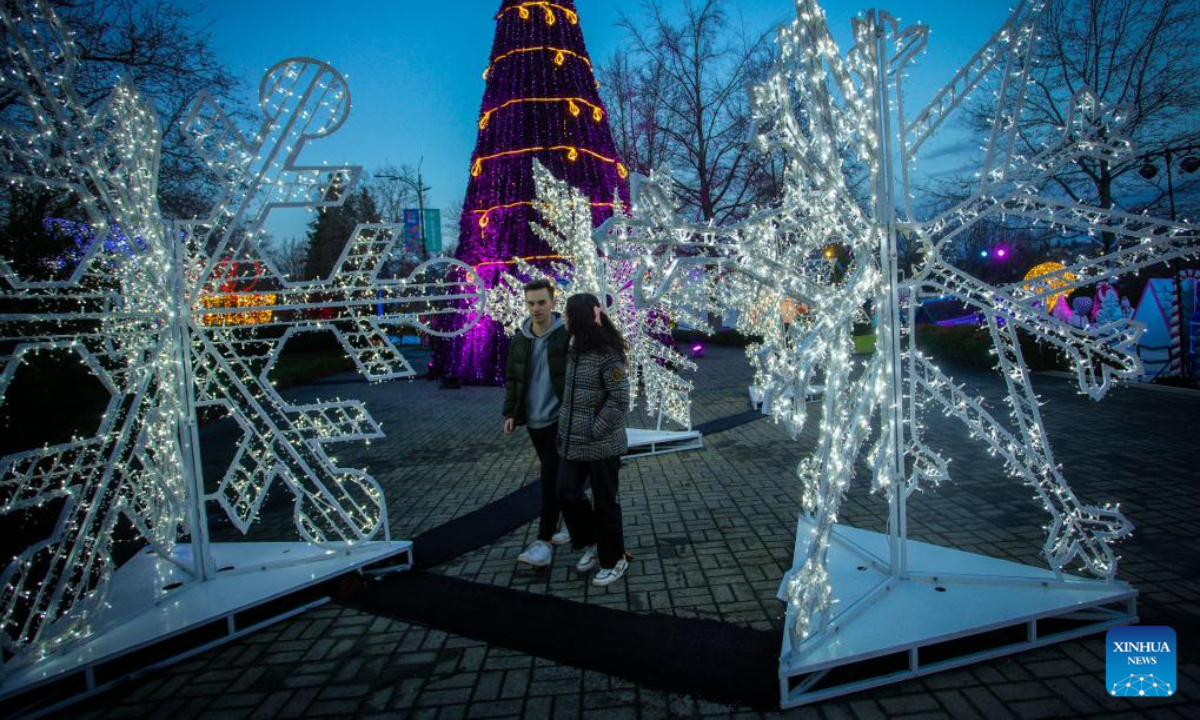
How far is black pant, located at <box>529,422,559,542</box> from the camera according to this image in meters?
4.04

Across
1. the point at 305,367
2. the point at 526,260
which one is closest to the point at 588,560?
the point at 526,260

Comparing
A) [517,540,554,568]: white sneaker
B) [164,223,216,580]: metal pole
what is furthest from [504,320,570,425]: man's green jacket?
[164,223,216,580]: metal pole

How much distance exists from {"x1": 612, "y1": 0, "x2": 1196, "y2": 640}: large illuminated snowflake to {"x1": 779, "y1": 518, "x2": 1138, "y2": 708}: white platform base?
0.41 ft

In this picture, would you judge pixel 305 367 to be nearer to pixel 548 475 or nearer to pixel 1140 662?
pixel 548 475

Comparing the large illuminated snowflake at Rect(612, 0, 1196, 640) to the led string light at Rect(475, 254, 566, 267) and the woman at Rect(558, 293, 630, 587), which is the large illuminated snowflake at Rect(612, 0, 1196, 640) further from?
the led string light at Rect(475, 254, 566, 267)

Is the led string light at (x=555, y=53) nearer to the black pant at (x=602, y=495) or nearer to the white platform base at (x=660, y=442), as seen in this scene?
the white platform base at (x=660, y=442)

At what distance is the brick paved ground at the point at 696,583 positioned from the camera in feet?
8.34

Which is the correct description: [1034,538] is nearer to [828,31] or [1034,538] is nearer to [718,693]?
[718,693]

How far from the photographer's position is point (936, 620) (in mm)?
2691

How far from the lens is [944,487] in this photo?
5.25m

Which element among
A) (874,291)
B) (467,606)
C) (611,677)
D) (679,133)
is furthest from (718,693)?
(679,133)

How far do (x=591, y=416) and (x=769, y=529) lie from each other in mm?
1801

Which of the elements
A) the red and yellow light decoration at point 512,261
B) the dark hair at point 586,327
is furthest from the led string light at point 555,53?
the dark hair at point 586,327

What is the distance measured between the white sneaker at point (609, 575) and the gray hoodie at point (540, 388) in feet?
3.30
